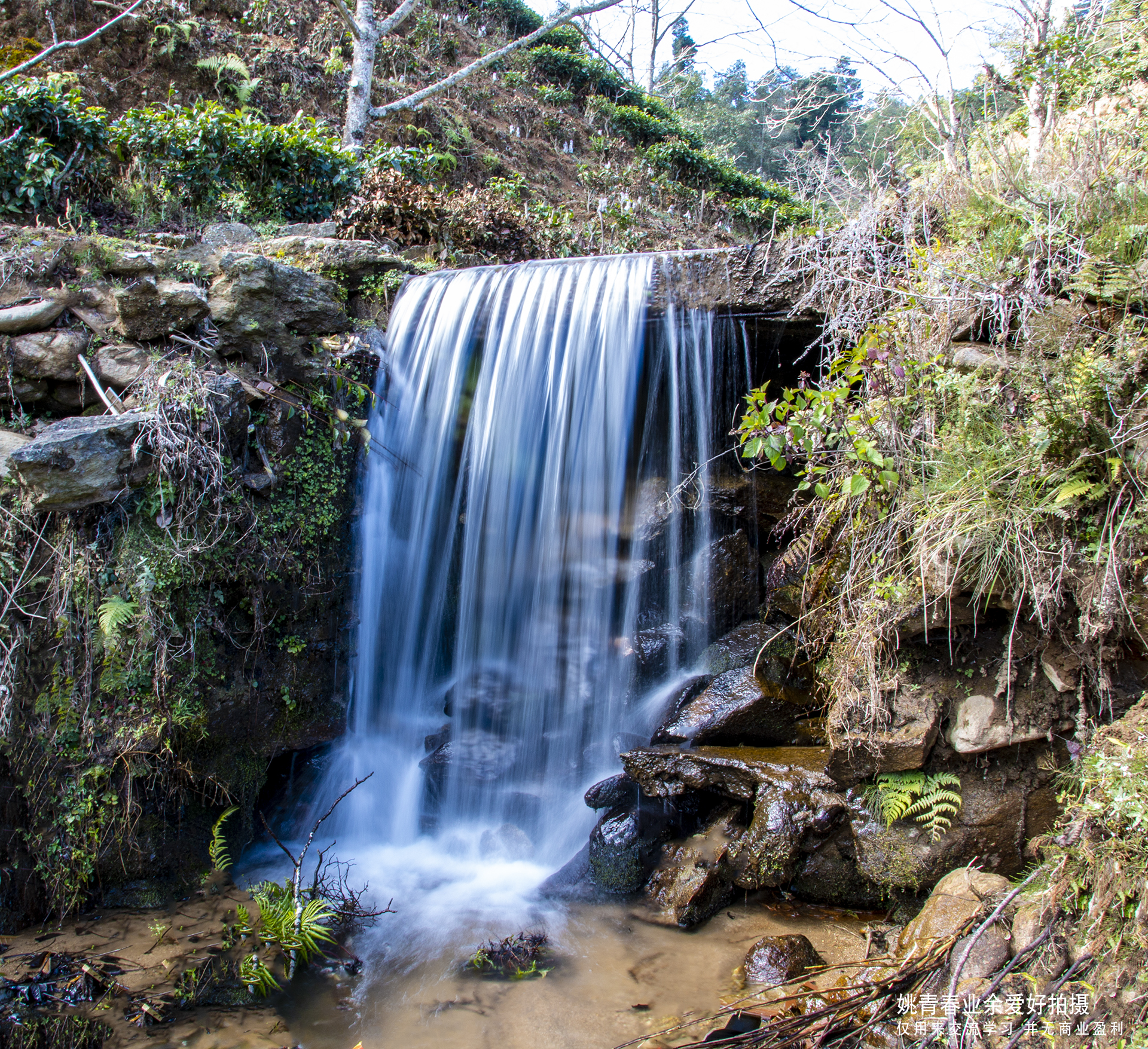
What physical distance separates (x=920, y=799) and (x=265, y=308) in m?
5.37

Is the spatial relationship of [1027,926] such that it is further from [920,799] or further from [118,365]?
[118,365]

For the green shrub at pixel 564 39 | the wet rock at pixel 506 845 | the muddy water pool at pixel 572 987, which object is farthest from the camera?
the green shrub at pixel 564 39

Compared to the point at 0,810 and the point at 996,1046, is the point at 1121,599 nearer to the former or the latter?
the point at 996,1046

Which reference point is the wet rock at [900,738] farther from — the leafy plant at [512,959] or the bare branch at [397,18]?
the bare branch at [397,18]

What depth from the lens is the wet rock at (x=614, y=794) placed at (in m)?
4.72

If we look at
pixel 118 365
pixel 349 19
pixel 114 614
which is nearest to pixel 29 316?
pixel 118 365

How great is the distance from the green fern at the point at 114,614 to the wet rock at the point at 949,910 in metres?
4.47

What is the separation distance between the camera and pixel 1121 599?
318 centimetres

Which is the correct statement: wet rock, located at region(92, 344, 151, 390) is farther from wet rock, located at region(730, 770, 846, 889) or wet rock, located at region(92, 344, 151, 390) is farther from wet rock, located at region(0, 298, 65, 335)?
wet rock, located at region(730, 770, 846, 889)

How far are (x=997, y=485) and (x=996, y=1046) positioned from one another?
7.52 ft

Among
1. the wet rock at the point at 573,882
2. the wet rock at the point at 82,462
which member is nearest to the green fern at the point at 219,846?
the wet rock at the point at 573,882

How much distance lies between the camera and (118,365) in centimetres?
487

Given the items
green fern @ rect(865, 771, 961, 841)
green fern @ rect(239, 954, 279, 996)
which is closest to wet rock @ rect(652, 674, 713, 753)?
green fern @ rect(865, 771, 961, 841)

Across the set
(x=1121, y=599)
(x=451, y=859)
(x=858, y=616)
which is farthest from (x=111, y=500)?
(x=1121, y=599)
